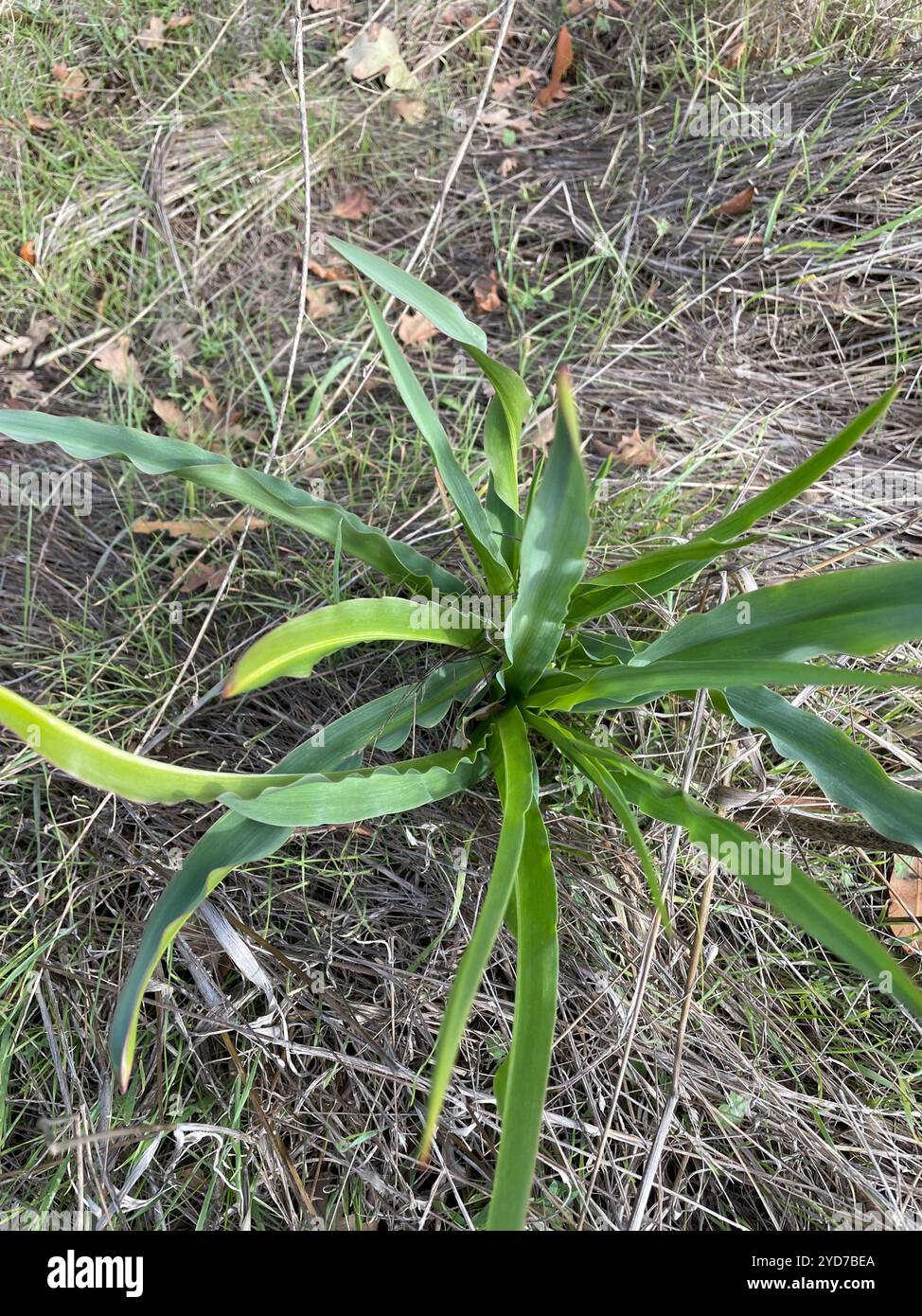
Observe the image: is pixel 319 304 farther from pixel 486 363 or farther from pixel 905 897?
pixel 905 897

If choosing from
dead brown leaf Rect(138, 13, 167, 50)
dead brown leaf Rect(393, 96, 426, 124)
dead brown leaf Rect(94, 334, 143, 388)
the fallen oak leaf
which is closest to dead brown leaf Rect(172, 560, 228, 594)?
dead brown leaf Rect(94, 334, 143, 388)

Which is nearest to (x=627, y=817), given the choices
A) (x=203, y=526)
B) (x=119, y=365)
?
(x=203, y=526)

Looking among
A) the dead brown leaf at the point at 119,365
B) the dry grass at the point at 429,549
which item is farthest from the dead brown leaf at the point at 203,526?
the dead brown leaf at the point at 119,365

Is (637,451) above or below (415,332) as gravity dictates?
below

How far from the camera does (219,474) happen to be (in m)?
1.13

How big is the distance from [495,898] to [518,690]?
1.55 ft

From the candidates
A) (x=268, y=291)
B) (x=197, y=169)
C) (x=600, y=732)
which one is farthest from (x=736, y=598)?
(x=197, y=169)

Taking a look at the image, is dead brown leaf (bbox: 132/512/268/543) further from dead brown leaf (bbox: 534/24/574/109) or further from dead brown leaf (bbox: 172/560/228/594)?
dead brown leaf (bbox: 534/24/574/109)

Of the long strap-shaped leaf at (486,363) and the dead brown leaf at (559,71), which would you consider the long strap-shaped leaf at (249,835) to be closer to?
the long strap-shaped leaf at (486,363)

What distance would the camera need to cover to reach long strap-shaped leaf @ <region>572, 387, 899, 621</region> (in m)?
0.77

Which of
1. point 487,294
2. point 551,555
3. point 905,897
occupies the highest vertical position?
point 487,294

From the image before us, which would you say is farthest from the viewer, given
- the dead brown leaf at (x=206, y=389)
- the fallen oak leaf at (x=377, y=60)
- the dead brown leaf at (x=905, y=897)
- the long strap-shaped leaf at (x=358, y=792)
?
the fallen oak leaf at (x=377, y=60)

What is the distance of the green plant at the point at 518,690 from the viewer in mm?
815

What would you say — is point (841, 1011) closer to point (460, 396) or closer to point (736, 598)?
point (736, 598)
